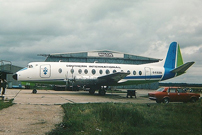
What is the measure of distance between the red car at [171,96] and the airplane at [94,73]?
499 cm

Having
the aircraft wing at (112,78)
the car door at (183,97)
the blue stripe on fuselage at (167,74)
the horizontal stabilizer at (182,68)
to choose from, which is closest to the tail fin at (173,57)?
the blue stripe on fuselage at (167,74)

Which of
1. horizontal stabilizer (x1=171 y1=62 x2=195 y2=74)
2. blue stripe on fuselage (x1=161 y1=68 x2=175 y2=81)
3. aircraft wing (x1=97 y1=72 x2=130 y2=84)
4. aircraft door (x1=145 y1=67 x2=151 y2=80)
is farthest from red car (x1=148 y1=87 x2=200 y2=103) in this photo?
blue stripe on fuselage (x1=161 y1=68 x2=175 y2=81)

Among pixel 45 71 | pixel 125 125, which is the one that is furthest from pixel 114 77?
pixel 125 125

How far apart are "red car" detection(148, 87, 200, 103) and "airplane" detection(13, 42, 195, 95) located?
4.99 m

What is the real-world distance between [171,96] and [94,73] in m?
10.3

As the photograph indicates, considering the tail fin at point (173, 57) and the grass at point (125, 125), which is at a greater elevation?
the tail fin at point (173, 57)

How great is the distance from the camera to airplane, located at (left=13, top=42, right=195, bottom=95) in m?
22.7

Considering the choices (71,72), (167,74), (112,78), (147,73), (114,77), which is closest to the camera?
(114,77)

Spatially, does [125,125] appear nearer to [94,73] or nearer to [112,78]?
[112,78]

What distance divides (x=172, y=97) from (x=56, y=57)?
33.1m

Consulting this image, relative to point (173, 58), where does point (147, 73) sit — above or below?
below

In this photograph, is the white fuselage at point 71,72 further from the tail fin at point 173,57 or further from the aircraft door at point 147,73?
the tail fin at point 173,57

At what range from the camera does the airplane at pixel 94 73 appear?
22703mm

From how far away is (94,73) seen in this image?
976 inches
